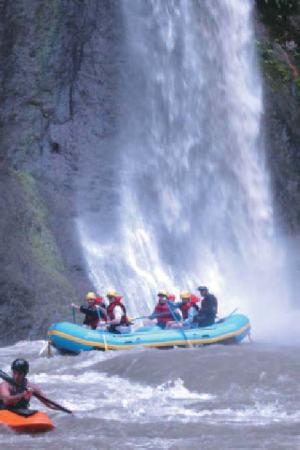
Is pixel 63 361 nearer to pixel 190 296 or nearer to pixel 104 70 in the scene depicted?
pixel 190 296

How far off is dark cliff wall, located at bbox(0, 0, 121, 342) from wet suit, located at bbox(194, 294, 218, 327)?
3684 millimetres

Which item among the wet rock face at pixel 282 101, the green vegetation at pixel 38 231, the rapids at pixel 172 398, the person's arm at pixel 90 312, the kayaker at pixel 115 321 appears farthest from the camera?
the wet rock face at pixel 282 101

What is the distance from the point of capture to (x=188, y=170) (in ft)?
91.0

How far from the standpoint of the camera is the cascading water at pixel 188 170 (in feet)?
80.1

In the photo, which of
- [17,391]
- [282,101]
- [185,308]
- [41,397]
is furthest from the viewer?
[282,101]

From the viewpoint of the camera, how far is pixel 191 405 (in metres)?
11.9

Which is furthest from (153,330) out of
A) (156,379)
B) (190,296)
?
(156,379)

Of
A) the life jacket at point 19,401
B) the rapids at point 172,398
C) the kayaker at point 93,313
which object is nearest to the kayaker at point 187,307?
the kayaker at point 93,313

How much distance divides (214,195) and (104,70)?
5931 mm

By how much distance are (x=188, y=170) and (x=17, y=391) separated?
59.5 ft

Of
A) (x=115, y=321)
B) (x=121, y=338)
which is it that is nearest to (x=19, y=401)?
(x=121, y=338)

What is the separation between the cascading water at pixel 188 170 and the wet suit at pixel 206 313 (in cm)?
411

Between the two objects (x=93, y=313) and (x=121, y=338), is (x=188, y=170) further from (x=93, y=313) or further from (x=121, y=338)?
(x=121, y=338)

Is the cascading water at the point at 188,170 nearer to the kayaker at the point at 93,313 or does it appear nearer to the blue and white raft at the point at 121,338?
the kayaker at the point at 93,313
